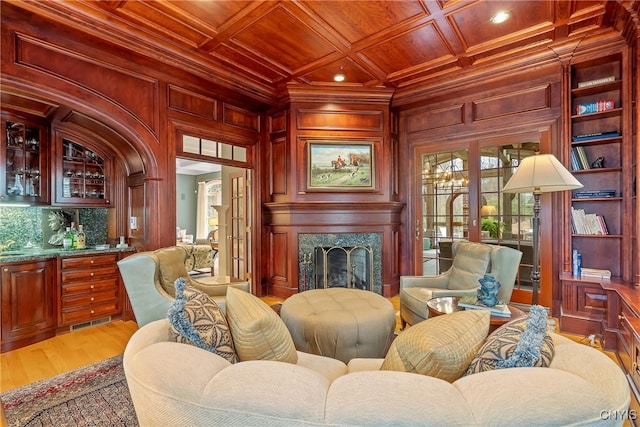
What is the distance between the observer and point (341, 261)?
15.1 feet

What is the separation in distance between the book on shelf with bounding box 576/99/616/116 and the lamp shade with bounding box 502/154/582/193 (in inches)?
49.6

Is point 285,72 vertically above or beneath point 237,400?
above

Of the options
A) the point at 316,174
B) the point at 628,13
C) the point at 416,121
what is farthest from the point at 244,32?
the point at 628,13

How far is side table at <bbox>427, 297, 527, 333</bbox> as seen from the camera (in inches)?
79.4

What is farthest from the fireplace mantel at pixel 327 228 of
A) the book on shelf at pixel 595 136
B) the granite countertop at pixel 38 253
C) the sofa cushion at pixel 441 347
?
the sofa cushion at pixel 441 347

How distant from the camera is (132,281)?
7.80ft

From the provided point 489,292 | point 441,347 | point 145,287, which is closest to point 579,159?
point 489,292

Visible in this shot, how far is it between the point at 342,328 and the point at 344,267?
8.13ft

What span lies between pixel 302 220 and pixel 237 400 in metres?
3.63

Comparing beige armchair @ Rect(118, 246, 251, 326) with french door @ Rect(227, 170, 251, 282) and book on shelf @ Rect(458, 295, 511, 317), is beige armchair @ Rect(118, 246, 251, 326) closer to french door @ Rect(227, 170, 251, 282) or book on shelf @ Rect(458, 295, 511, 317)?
book on shelf @ Rect(458, 295, 511, 317)

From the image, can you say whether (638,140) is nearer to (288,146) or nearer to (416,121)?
(416,121)

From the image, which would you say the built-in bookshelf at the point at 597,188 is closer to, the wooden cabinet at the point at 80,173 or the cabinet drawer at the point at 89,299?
the cabinet drawer at the point at 89,299

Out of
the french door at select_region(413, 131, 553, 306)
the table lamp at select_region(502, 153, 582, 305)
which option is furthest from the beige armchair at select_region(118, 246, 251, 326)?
the french door at select_region(413, 131, 553, 306)

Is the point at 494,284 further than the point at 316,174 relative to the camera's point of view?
No
